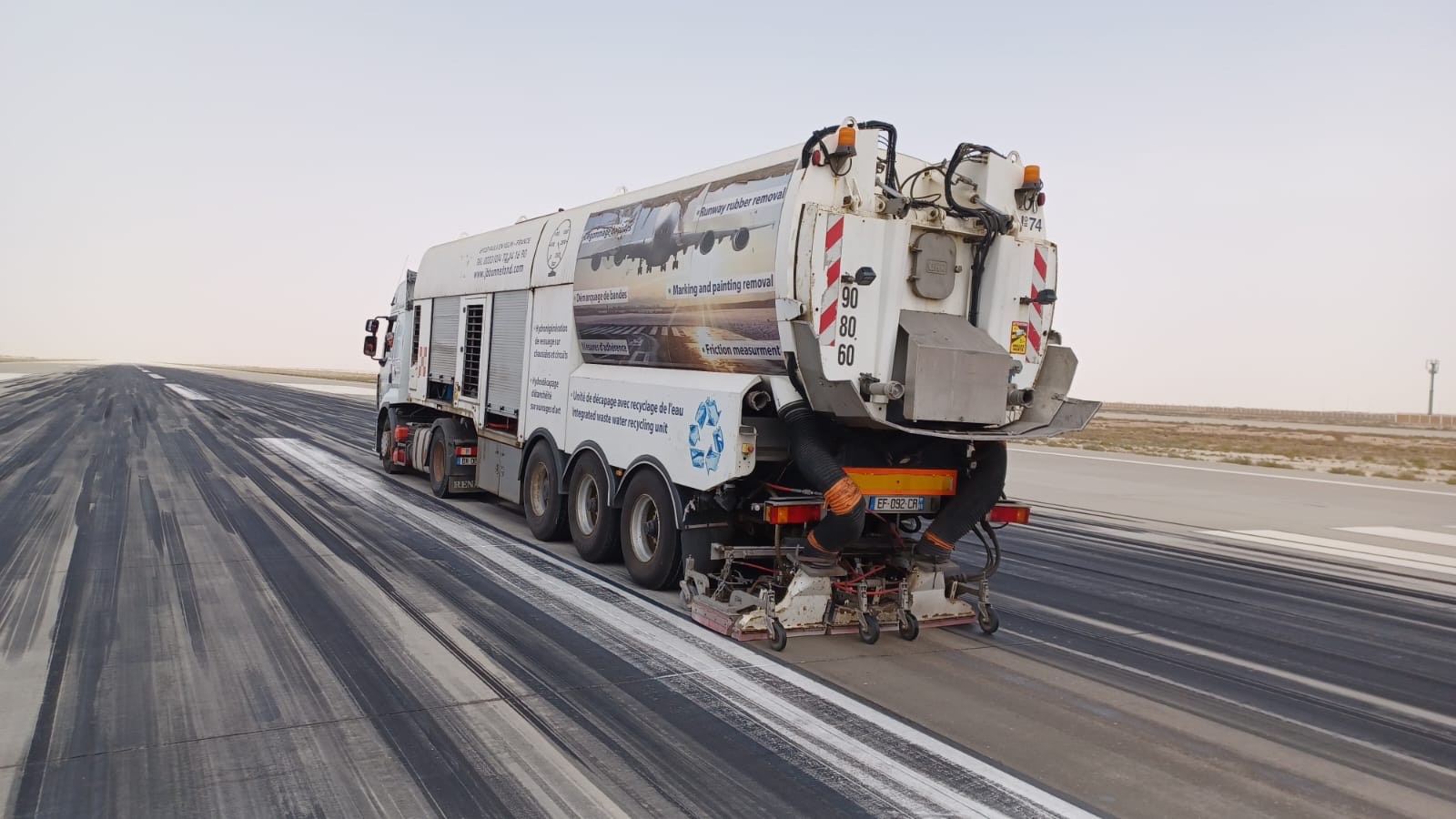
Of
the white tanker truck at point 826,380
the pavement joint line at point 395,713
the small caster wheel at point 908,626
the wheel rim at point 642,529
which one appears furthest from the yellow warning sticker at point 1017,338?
the wheel rim at point 642,529

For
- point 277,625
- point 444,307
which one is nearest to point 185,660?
point 277,625

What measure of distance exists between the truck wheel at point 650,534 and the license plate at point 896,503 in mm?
1681

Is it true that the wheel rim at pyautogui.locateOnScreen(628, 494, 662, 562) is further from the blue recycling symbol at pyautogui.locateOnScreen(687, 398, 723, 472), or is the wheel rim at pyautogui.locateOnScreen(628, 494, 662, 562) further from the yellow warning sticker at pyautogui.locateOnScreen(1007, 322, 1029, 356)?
the yellow warning sticker at pyautogui.locateOnScreen(1007, 322, 1029, 356)

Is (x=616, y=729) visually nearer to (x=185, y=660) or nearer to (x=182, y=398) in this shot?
(x=185, y=660)

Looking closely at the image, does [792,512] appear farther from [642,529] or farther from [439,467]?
[439,467]

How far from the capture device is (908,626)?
22.5 feet

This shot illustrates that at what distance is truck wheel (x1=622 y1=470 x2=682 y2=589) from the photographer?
7.76 meters

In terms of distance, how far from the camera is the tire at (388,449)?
51.0 feet

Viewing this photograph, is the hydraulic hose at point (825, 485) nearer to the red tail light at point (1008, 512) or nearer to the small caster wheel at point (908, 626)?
the small caster wheel at point (908, 626)

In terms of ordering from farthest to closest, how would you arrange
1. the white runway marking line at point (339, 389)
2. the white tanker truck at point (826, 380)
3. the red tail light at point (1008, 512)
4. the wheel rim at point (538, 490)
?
the white runway marking line at point (339, 389)
the wheel rim at point (538, 490)
the red tail light at point (1008, 512)
the white tanker truck at point (826, 380)

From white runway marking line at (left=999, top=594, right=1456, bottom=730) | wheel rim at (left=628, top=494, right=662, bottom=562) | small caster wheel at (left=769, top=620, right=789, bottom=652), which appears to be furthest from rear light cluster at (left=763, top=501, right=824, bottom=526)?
white runway marking line at (left=999, top=594, right=1456, bottom=730)

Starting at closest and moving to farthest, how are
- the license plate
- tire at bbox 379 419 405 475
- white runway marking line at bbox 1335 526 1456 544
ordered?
the license plate → white runway marking line at bbox 1335 526 1456 544 → tire at bbox 379 419 405 475

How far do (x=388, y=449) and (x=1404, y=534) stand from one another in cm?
1629

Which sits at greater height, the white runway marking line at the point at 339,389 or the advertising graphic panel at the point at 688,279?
the advertising graphic panel at the point at 688,279
